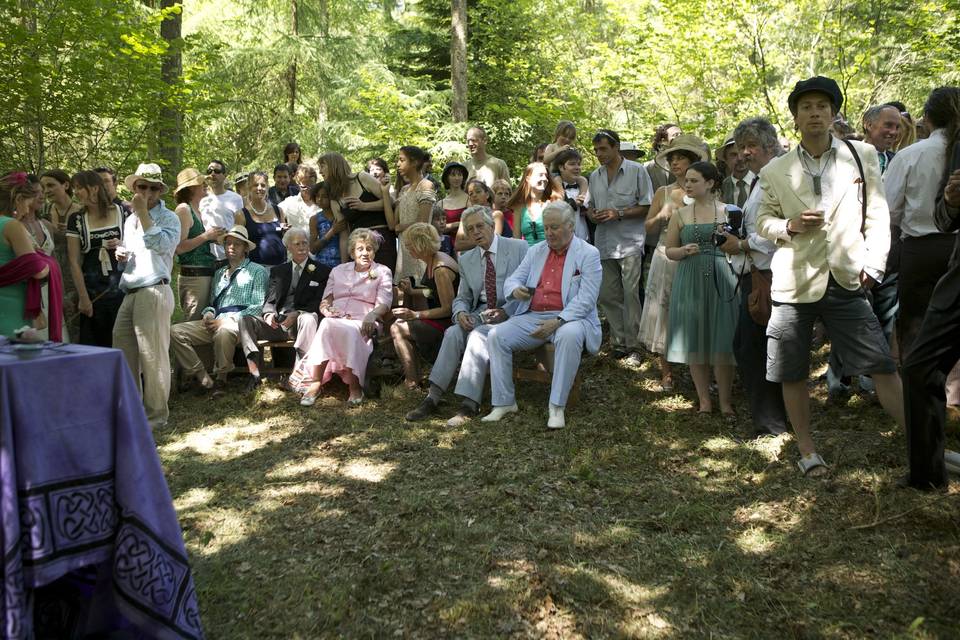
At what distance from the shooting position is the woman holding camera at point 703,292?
602 centimetres

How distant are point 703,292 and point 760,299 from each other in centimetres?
98

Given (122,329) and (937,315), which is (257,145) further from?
(937,315)

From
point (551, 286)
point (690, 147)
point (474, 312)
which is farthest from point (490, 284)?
point (690, 147)

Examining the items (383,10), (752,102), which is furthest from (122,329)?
(383,10)

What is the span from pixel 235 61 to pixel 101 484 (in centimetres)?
1752

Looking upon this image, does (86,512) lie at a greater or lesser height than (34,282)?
lesser

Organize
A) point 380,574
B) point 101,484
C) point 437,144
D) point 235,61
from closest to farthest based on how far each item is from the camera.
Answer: point 101,484 < point 380,574 < point 437,144 < point 235,61

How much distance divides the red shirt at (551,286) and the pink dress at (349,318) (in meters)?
1.58

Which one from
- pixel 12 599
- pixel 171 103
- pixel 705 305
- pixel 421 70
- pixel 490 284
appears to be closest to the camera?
pixel 12 599

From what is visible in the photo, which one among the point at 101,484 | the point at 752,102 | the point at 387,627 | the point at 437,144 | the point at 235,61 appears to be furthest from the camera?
the point at 235,61

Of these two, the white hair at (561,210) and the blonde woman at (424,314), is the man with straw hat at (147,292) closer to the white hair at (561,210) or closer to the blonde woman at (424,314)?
the blonde woman at (424,314)

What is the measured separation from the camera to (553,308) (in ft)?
22.1

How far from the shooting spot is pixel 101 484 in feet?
9.50

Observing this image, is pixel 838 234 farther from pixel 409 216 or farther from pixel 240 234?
pixel 240 234
